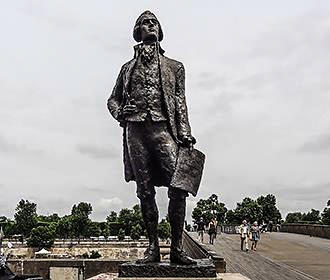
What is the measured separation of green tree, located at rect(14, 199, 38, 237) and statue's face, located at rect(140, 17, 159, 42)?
8696 cm

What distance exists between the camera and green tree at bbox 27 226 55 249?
225 feet

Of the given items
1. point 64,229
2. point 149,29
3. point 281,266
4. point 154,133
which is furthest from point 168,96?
point 64,229

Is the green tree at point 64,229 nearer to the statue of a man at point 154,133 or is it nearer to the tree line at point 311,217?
the tree line at point 311,217

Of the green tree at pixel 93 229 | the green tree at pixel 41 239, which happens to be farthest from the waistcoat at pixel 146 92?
the green tree at pixel 93 229

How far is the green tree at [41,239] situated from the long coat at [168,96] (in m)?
64.6

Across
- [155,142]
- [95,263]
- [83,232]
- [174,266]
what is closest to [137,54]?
[155,142]

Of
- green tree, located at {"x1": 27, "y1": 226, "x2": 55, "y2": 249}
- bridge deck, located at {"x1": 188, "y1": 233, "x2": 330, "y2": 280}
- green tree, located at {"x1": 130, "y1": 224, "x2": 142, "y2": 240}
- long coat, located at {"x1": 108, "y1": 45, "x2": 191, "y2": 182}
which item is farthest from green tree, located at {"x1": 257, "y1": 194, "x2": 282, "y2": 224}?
long coat, located at {"x1": 108, "y1": 45, "x2": 191, "y2": 182}

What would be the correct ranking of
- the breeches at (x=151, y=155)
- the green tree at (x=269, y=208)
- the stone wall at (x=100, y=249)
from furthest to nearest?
the green tree at (x=269, y=208)
the stone wall at (x=100, y=249)
the breeches at (x=151, y=155)

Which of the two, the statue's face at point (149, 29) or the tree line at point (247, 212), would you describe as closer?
the statue's face at point (149, 29)

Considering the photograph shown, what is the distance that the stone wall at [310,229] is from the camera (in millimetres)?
43006

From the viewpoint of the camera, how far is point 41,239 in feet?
226

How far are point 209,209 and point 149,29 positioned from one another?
67951 mm

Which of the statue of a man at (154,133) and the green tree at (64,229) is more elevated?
the green tree at (64,229)

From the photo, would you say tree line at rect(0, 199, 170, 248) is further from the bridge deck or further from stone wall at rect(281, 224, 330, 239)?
the bridge deck
